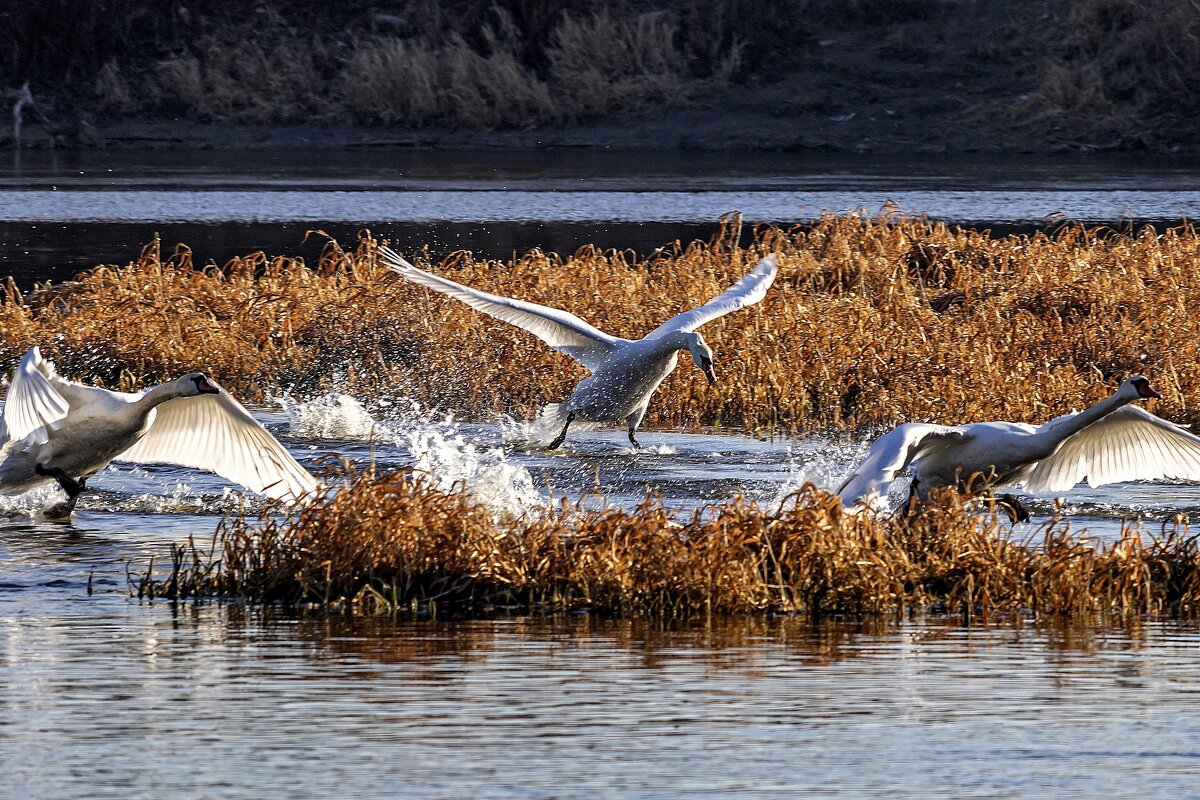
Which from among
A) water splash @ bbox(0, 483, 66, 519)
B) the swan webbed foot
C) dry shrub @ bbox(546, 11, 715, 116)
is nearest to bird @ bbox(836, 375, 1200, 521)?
the swan webbed foot

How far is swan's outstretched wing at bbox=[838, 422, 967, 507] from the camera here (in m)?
8.70

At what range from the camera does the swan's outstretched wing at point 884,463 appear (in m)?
8.70

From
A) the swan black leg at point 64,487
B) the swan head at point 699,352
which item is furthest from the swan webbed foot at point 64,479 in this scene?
the swan head at point 699,352

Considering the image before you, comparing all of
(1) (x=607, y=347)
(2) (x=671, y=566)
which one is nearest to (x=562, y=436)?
(1) (x=607, y=347)

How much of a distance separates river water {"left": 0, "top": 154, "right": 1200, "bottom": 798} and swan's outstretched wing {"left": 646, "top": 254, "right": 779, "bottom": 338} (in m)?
2.49

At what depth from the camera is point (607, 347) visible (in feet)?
42.6

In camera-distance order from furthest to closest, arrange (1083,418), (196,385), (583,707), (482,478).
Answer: (482,478), (196,385), (1083,418), (583,707)

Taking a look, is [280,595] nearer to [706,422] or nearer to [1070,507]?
[1070,507]

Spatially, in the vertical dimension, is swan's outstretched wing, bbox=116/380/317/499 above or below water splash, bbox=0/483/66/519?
above

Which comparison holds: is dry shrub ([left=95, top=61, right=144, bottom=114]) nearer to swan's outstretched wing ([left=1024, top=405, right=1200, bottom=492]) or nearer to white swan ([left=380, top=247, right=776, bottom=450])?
white swan ([left=380, top=247, right=776, bottom=450])

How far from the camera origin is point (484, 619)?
830cm

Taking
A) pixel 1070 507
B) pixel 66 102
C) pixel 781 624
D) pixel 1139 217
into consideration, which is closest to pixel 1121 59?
pixel 1139 217

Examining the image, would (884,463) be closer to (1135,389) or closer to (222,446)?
(1135,389)

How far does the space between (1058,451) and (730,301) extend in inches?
119
